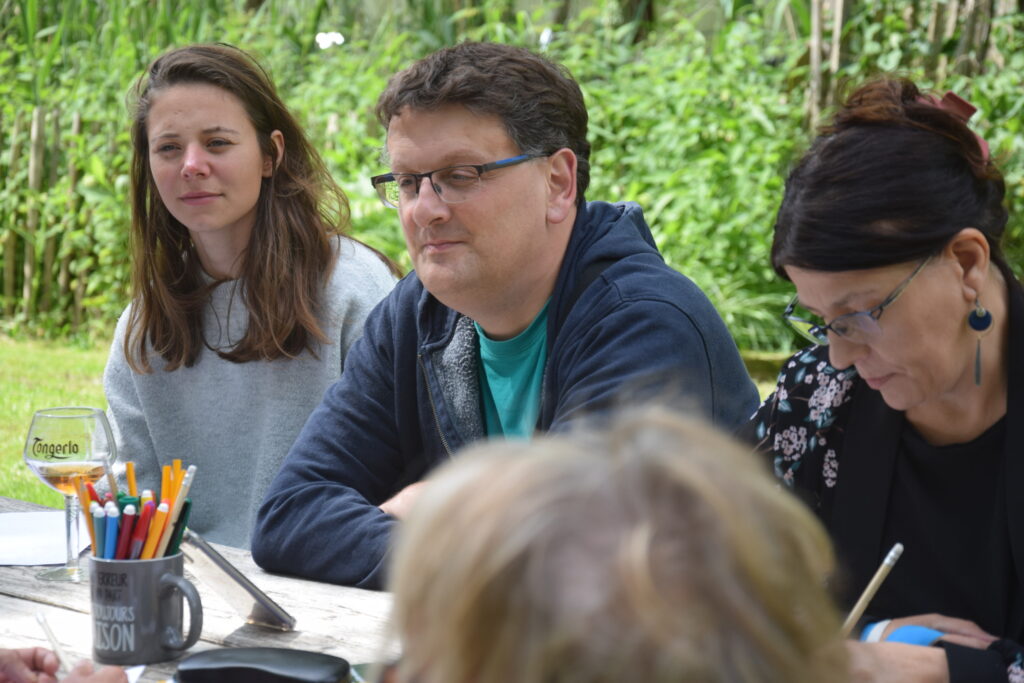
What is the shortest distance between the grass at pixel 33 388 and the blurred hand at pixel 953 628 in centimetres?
380

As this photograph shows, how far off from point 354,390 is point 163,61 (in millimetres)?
1053

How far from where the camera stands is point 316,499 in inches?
83.7

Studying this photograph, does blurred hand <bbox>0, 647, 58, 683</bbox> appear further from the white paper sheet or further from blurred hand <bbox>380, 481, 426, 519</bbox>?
blurred hand <bbox>380, 481, 426, 519</bbox>

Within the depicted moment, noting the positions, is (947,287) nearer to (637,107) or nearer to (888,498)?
(888,498)

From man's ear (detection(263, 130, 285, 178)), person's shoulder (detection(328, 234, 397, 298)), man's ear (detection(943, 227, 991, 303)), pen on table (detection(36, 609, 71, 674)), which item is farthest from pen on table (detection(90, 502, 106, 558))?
man's ear (detection(263, 130, 285, 178))

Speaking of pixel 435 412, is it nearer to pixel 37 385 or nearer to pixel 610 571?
pixel 610 571

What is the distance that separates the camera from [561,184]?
2332 millimetres

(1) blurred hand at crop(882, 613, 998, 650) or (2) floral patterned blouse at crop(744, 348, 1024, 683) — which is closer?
(1) blurred hand at crop(882, 613, 998, 650)

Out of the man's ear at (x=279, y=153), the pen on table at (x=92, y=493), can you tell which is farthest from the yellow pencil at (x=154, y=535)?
the man's ear at (x=279, y=153)

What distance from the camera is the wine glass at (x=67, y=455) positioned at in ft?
6.31

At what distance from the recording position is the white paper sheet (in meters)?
2.00

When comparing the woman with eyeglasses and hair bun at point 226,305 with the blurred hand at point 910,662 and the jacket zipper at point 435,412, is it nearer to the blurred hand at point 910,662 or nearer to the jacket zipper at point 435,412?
the jacket zipper at point 435,412

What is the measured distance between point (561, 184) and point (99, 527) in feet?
3.70

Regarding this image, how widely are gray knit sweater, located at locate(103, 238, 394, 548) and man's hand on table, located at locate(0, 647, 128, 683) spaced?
1.36 meters
